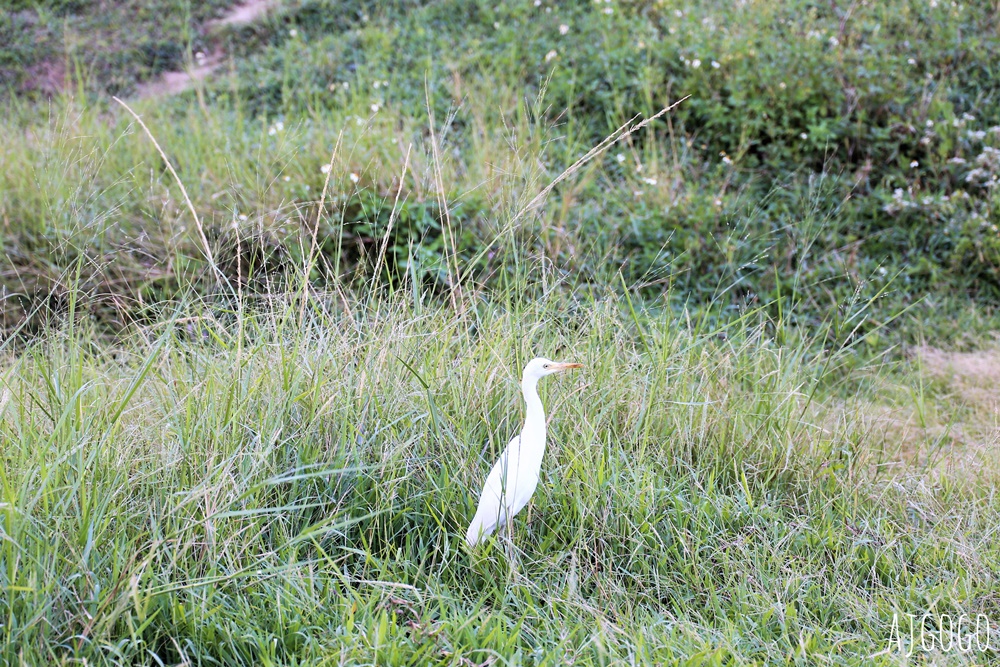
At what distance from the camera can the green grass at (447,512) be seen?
184 centimetres

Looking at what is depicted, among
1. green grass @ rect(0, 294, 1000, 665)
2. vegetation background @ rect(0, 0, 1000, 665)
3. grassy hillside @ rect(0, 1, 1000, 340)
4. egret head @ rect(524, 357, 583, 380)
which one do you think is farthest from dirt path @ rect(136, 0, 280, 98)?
egret head @ rect(524, 357, 583, 380)

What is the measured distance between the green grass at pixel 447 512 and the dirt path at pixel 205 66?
160 inches

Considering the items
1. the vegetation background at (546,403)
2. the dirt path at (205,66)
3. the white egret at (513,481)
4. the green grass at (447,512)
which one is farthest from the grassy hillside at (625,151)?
the white egret at (513,481)

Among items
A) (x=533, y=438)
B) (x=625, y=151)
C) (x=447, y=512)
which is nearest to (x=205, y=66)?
(x=625, y=151)

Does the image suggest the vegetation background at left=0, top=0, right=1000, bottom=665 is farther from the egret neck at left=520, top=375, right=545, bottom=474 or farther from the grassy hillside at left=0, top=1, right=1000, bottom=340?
the egret neck at left=520, top=375, right=545, bottom=474

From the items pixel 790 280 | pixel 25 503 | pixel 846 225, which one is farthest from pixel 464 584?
pixel 846 225

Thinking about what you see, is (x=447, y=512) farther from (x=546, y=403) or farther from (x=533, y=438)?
(x=546, y=403)

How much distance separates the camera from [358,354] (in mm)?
2629

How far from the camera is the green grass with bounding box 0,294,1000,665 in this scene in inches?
72.4

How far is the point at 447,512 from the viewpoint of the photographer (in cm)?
230

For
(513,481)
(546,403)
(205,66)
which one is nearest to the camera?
(513,481)

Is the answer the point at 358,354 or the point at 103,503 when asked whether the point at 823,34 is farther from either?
the point at 103,503

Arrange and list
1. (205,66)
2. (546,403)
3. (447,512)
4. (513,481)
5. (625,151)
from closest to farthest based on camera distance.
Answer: (513,481) < (447,512) < (546,403) < (625,151) < (205,66)

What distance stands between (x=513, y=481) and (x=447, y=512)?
299 millimetres
